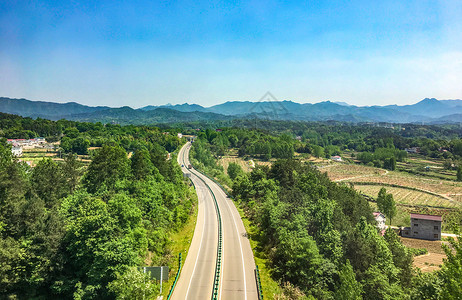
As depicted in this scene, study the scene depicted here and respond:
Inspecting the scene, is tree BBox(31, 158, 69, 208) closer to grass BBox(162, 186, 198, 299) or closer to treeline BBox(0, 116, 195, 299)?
treeline BBox(0, 116, 195, 299)

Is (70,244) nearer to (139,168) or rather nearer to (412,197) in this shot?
(139,168)

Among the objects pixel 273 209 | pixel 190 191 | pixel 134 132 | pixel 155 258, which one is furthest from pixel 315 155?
pixel 155 258

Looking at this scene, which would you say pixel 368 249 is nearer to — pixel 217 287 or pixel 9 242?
pixel 217 287

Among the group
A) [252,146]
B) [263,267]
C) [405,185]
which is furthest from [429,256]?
[252,146]

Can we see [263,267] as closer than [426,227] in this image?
Yes

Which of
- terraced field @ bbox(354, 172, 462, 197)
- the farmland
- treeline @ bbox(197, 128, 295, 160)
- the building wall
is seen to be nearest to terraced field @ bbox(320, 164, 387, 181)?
terraced field @ bbox(354, 172, 462, 197)

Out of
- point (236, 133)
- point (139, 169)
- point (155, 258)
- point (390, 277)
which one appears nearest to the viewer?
point (390, 277)

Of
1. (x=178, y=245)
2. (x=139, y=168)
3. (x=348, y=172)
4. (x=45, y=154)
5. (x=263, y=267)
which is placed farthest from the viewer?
(x=348, y=172)

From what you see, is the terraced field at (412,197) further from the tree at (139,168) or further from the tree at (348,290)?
the tree at (139,168)
